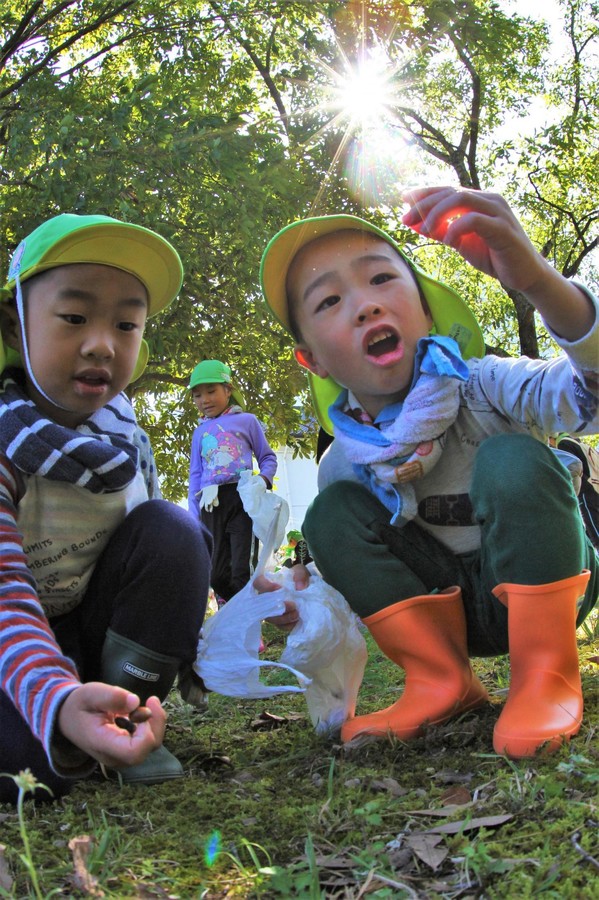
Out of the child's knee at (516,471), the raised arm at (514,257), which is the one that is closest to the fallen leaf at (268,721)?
the child's knee at (516,471)

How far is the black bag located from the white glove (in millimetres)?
2584

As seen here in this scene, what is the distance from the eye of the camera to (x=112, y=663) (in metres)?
1.75

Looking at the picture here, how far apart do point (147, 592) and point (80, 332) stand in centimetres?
58

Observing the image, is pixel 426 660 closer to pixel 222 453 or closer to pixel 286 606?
pixel 286 606

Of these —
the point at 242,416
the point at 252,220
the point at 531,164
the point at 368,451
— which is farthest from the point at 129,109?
the point at 531,164

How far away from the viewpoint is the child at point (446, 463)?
5.09 ft

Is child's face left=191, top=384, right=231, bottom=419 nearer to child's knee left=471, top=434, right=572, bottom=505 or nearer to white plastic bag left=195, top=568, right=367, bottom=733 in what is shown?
white plastic bag left=195, top=568, right=367, bottom=733

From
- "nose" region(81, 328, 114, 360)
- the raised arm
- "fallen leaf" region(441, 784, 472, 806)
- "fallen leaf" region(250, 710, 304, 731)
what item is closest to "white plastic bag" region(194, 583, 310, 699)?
"fallen leaf" region(250, 710, 304, 731)

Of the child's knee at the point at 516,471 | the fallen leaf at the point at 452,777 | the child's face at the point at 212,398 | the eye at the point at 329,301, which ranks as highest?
the child's face at the point at 212,398

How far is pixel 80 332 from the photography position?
175cm

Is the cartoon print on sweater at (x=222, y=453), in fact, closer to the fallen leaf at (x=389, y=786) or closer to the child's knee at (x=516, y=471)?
the child's knee at (x=516, y=471)

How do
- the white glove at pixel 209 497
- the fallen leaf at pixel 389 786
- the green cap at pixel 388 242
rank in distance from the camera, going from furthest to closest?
the white glove at pixel 209 497 < the green cap at pixel 388 242 < the fallen leaf at pixel 389 786

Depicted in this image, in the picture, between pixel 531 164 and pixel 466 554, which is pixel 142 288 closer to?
pixel 466 554

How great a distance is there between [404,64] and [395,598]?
7.95 metres
